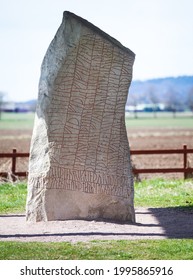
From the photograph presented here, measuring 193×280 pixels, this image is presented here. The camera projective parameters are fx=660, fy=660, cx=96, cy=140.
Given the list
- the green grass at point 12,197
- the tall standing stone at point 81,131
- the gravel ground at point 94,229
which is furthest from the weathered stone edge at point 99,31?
the green grass at point 12,197

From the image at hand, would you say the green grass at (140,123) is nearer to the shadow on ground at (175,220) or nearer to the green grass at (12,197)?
the green grass at (12,197)

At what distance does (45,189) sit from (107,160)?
43.5 inches

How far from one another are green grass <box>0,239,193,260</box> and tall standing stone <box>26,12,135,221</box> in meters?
1.45

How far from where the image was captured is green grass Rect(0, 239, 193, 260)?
832 centimetres

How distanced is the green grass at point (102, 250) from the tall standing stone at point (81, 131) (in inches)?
57.0

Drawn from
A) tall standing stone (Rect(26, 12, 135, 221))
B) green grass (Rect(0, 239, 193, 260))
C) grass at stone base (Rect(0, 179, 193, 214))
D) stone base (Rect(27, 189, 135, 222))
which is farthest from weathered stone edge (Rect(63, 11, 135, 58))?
grass at stone base (Rect(0, 179, 193, 214))

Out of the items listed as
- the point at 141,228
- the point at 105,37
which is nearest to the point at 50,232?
the point at 141,228

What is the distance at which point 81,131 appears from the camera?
10469mm

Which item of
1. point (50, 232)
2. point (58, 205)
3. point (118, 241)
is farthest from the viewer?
point (58, 205)

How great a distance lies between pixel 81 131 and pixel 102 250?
2.46 meters

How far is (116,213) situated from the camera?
10.6 m

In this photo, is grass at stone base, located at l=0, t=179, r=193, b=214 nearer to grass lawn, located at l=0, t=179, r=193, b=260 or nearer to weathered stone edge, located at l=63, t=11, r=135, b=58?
grass lawn, located at l=0, t=179, r=193, b=260

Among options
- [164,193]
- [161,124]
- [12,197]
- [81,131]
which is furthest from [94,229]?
[161,124]
